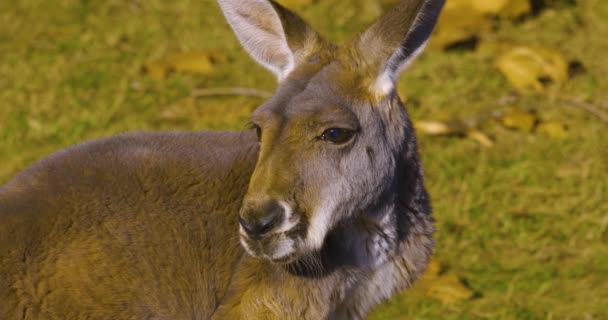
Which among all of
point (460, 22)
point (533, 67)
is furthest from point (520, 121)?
point (460, 22)

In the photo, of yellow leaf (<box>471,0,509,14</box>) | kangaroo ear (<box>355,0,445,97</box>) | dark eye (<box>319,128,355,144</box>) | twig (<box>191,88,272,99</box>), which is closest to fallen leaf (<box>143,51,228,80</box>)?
twig (<box>191,88,272,99</box>)

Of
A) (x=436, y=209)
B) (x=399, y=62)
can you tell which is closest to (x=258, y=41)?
(x=399, y=62)

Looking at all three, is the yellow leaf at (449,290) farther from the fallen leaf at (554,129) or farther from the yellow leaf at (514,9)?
the yellow leaf at (514,9)

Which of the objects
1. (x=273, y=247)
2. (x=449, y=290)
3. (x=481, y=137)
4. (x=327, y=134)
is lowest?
(x=481, y=137)

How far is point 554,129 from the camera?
654 cm

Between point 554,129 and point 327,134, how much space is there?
3.39 metres

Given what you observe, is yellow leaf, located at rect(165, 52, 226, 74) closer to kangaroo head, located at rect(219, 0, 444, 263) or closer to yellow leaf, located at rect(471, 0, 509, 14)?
yellow leaf, located at rect(471, 0, 509, 14)

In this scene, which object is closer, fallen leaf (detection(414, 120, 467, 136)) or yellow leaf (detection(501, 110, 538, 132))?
fallen leaf (detection(414, 120, 467, 136))

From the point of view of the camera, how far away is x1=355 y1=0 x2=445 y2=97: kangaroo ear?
3656mm

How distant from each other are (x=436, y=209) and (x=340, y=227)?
2183 millimetres

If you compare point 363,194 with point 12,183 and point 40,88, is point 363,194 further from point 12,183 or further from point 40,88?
point 40,88

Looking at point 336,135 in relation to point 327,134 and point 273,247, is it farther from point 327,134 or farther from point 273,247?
point 273,247

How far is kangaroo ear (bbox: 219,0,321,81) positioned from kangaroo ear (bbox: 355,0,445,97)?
0.83ft

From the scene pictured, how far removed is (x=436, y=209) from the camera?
5797mm
